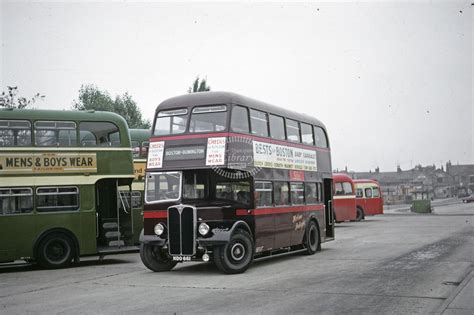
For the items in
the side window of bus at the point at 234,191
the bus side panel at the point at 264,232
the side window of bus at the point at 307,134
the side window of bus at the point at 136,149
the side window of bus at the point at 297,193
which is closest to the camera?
the side window of bus at the point at 234,191

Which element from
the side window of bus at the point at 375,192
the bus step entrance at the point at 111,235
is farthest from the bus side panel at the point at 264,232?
the side window of bus at the point at 375,192

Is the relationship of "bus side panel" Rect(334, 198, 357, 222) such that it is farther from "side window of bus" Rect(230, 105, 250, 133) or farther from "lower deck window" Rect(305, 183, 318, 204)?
"side window of bus" Rect(230, 105, 250, 133)

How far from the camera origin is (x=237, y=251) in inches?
556

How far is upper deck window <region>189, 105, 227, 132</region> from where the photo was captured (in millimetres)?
14391

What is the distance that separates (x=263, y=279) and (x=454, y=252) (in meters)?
6.72

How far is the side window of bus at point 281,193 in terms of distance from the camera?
16.3 metres

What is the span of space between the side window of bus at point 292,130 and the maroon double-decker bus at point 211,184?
143 centimetres

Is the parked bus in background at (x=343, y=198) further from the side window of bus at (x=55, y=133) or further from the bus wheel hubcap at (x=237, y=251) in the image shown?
the bus wheel hubcap at (x=237, y=251)

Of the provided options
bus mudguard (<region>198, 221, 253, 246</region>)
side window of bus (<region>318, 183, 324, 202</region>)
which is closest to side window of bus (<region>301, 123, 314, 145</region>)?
side window of bus (<region>318, 183, 324, 202</region>)

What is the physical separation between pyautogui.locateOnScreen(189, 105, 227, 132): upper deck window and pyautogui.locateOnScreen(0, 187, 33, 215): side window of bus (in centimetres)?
525

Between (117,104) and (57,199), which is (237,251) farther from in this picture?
(117,104)

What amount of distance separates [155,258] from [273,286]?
416cm

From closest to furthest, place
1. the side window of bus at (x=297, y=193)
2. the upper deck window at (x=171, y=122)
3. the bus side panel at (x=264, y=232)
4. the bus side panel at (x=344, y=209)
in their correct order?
the upper deck window at (x=171, y=122)
the bus side panel at (x=264, y=232)
the side window of bus at (x=297, y=193)
the bus side panel at (x=344, y=209)

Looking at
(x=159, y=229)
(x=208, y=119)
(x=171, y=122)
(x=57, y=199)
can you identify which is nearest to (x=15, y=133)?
(x=57, y=199)
